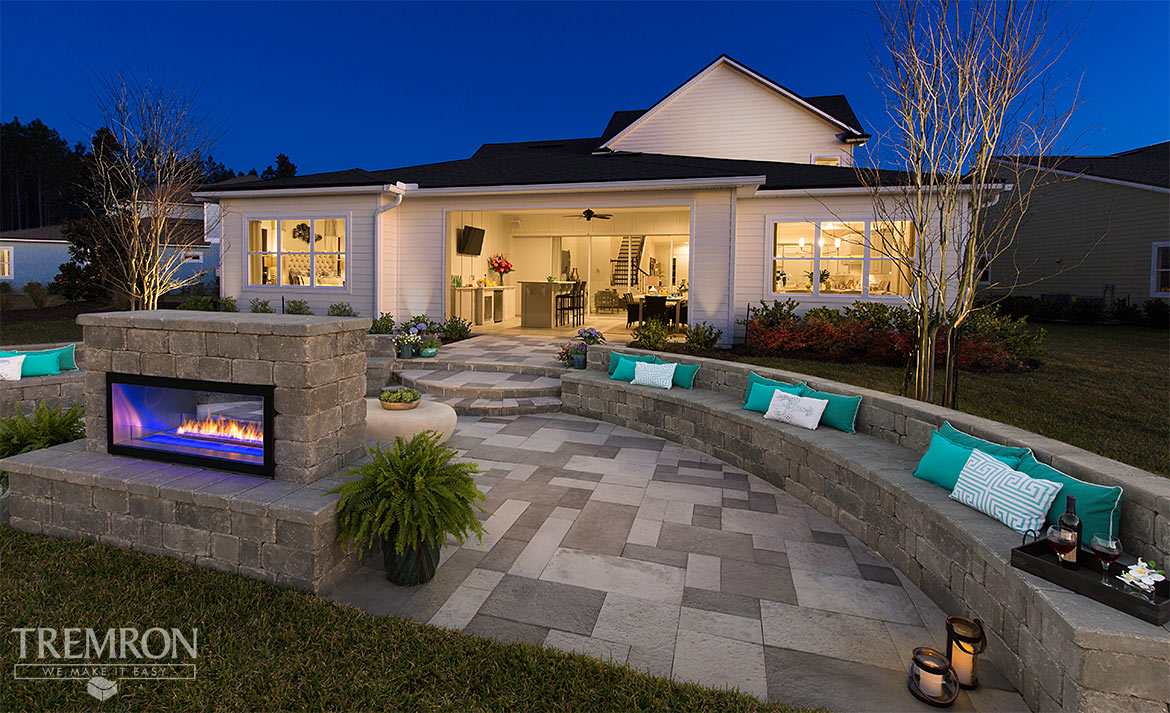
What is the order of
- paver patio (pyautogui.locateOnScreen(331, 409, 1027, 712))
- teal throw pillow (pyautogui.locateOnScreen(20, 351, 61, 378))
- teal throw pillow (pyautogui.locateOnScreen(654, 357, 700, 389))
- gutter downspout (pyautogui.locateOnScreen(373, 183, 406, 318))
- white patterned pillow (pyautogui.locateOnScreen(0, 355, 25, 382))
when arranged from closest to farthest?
paver patio (pyautogui.locateOnScreen(331, 409, 1027, 712)) → white patterned pillow (pyautogui.locateOnScreen(0, 355, 25, 382)) → teal throw pillow (pyautogui.locateOnScreen(20, 351, 61, 378)) → teal throw pillow (pyautogui.locateOnScreen(654, 357, 700, 389)) → gutter downspout (pyautogui.locateOnScreen(373, 183, 406, 318))

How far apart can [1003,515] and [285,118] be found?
78.5m

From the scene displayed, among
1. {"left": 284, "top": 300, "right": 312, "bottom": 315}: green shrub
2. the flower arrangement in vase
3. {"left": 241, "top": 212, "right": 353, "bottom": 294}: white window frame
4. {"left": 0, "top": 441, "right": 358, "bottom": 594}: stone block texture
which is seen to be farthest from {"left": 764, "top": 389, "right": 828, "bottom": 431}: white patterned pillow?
the flower arrangement in vase

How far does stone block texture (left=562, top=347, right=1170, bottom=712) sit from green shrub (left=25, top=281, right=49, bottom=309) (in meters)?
22.1

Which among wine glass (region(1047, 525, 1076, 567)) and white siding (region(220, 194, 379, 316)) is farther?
white siding (region(220, 194, 379, 316))

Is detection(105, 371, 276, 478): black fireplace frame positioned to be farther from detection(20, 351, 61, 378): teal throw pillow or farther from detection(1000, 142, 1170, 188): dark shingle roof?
detection(1000, 142, 1170, 188): dark shingle roof

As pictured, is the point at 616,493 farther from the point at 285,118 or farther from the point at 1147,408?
the point at 285,118

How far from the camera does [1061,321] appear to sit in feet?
53.4

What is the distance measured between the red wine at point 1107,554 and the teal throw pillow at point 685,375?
15.6 ft

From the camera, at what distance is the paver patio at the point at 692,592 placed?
261 cm

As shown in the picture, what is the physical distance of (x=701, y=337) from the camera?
10141 mm

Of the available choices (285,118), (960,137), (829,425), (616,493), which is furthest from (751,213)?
(285,118)

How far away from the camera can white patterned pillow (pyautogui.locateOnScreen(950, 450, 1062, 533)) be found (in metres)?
2.85

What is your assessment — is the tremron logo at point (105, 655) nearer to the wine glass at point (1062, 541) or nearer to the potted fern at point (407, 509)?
the potted fern at point (407, 509)

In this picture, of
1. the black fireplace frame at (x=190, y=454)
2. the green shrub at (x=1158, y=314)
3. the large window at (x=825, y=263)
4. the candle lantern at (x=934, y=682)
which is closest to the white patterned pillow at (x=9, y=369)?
the black fireplace frame at (x=190, y=454)
